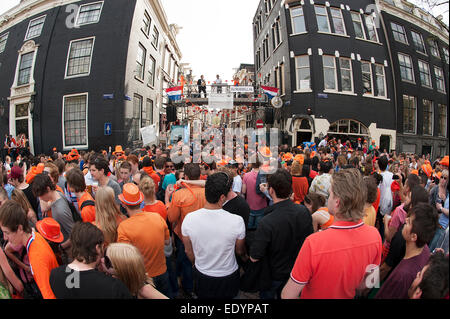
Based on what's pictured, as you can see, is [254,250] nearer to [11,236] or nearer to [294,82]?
[11,236]

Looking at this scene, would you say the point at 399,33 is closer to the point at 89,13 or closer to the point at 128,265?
the point at 128,265

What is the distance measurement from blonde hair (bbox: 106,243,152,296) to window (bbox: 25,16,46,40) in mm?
18444

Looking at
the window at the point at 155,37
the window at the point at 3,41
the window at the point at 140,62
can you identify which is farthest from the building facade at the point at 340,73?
the window at the point at 3,41

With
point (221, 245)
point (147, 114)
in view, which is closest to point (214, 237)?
point (221, 245)

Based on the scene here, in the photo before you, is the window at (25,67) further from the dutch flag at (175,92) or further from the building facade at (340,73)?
the building facade at (340,73)

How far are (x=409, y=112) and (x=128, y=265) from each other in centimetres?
1904

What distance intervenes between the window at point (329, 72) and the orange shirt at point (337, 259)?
1475 centimetres

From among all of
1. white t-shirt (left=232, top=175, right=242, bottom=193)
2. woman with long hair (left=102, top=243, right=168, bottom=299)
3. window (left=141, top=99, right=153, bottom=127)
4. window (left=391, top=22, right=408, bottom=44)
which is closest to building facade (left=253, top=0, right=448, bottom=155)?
window (left=391, top=22, right=408, bottom=44)

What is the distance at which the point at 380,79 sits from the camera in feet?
47.3

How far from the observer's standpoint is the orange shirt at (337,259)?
142cm

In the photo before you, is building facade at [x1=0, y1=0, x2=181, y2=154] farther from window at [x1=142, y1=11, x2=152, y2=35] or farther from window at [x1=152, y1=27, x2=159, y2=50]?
window at [x1=152, y1=27, x2=159, y2=50]

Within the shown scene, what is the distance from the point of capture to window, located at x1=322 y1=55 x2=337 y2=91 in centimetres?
1395

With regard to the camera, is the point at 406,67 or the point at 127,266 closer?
the point at 127,266
